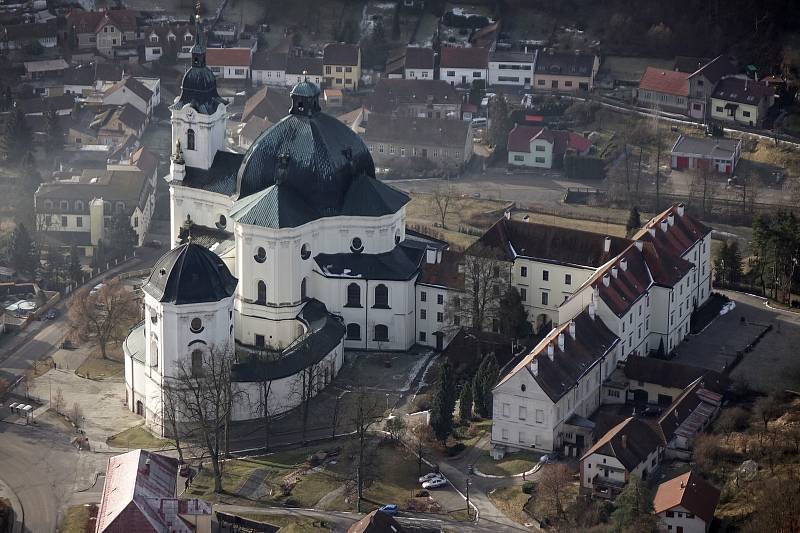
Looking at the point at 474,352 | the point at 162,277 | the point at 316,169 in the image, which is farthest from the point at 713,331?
the point at 162,277

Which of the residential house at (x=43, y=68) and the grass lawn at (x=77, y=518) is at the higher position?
the residential house at (x=43, y=68)

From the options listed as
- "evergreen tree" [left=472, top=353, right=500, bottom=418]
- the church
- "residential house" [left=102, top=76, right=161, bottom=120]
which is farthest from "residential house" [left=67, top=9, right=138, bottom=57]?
"evergreen tree" [left=472, top=353, right=500, bottom=418]

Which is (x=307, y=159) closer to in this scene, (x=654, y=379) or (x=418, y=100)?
(x=654, y=379)

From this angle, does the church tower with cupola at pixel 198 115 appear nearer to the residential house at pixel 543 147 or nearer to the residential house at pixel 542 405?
the residential house at pixel 542 405

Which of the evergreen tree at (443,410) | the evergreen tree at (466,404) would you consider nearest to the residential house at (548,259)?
the evergreen tree at (466,404)

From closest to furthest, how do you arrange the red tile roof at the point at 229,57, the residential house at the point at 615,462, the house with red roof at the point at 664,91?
the residential house at the point at 615,462, the house with red roof at the point at 664,91, the red tile roof at the point at 229,57

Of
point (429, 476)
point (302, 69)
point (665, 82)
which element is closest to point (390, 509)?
point (429, 476)

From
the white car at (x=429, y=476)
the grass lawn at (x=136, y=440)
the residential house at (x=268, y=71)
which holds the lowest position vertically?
the grass lawn at (x=136, y=440)
